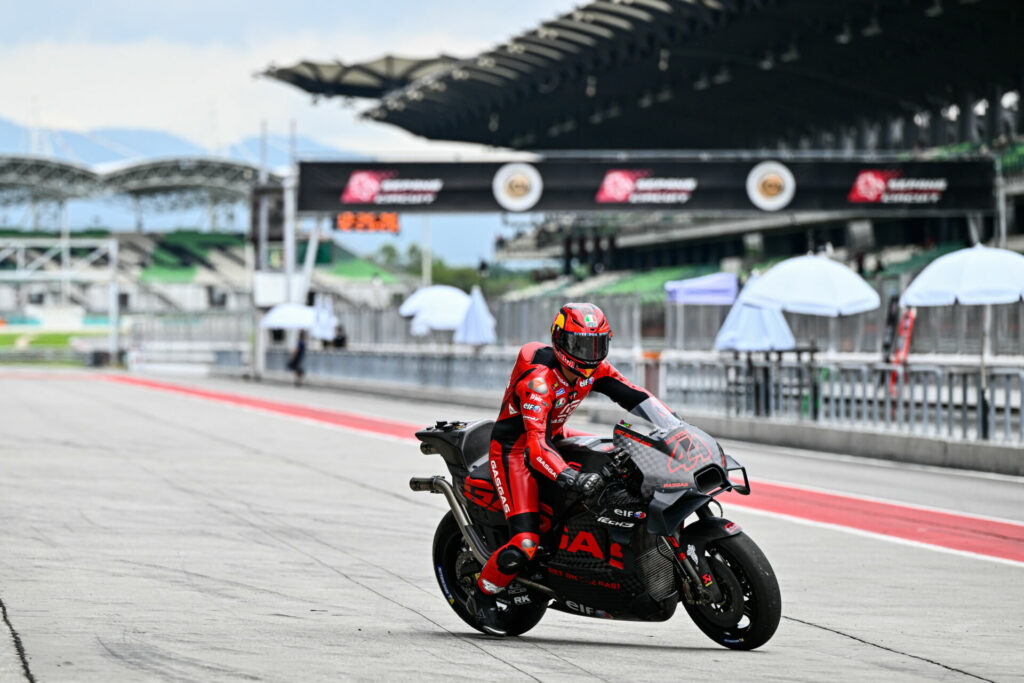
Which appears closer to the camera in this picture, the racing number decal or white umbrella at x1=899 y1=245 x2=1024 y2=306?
the racing number decal

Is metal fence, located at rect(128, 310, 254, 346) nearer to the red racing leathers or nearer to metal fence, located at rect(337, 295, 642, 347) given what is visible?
metal fence, located at rect(337, 295, 642, 347)

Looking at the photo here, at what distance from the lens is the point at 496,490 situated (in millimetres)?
6871

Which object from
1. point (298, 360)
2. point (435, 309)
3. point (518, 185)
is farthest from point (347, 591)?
point (298, 360)

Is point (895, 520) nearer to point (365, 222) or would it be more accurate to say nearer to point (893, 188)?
point (893, 188)

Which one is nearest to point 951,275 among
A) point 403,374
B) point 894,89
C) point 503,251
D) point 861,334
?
point 861,334

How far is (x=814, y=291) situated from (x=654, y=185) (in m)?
21.9

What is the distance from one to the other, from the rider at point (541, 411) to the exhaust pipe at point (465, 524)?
0.35 ft

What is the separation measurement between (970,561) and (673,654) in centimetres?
452

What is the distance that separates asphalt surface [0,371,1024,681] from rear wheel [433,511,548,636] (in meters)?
0.09

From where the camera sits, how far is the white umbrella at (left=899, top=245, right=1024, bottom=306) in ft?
57.5

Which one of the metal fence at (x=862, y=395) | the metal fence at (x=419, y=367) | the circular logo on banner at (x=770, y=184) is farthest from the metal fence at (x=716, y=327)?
the circular logo on banner at (x=770, y=184)

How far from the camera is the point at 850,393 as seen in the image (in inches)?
811

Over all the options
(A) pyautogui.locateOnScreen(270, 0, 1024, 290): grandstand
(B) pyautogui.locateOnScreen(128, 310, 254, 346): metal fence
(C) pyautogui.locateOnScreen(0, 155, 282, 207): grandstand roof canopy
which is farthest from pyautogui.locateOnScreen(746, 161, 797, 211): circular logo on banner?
(C) pyautogui.locateOnScreen(0, 155, 282, 207): grandstand roof canopy

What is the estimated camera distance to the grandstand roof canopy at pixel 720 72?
46438 millimetres
